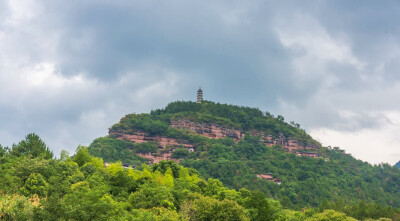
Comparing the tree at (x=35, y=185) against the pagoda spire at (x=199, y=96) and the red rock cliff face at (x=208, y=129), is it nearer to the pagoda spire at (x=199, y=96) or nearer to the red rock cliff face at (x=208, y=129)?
the red rock cliff face at (x=208, y=129)

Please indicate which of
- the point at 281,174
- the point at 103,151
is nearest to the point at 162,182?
the point at 103,151

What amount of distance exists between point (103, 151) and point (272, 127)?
5800 cm

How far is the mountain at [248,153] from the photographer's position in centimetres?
11300

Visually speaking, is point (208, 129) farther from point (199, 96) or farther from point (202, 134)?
point (199, 96)

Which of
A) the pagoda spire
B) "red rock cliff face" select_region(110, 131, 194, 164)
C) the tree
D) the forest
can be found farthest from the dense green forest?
the pagoda spire

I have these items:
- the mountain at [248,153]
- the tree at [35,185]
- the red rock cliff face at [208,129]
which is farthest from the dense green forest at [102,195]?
the red rock cliff face at [208,129]

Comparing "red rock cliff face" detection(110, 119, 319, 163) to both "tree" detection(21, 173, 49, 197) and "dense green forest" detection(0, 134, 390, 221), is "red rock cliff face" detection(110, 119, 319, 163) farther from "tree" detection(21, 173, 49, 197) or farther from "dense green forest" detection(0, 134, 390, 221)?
"tree" detection(21, 173, 49, 197)

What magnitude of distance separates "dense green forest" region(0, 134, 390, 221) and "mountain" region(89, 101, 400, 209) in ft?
164

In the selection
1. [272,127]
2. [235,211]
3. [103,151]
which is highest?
[272,127]

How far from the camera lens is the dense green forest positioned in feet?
104

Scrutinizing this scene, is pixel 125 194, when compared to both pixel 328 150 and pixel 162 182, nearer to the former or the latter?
pixel 162 182

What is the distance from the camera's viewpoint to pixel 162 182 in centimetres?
5834

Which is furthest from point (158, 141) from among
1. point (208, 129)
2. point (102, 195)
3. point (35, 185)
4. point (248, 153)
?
point (102, 195)

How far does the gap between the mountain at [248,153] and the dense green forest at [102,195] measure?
50.0 metres
